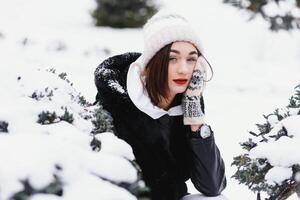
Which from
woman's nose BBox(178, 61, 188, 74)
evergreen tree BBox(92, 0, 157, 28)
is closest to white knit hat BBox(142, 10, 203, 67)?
woman's nose BBox(178, 61, 188, 74)

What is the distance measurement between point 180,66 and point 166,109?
27cm

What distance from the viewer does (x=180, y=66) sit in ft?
8.25

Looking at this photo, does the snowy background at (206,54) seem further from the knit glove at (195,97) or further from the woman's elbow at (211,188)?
the woman's elbow at (211,188)

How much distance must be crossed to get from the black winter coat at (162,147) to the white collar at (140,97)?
0.9 inches

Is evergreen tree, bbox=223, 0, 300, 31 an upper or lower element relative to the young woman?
upper

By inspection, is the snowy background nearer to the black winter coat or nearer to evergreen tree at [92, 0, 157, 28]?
evergreen tree at [92, 0, 157, 28]

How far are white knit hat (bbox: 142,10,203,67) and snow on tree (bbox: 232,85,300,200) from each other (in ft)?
1.58

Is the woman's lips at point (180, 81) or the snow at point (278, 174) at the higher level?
the woman's lips at point (180, 81)

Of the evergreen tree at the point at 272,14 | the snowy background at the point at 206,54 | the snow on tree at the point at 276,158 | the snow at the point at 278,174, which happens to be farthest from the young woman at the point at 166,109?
the evergreen tree at the point at 272,14

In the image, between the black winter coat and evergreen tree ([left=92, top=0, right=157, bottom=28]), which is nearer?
the black winter coat

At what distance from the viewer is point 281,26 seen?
8.29 meters

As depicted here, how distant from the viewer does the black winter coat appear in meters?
2.61

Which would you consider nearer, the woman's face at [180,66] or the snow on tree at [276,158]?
the snow on tree at [276,158]

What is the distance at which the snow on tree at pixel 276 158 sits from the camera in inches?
93.4
